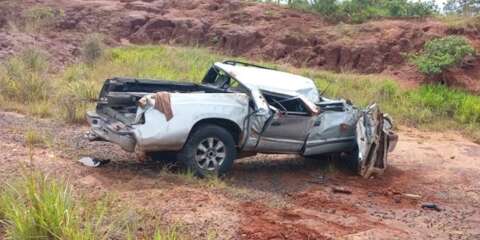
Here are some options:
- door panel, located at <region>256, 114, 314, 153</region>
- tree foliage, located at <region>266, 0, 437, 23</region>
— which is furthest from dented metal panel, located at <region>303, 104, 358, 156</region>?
tree foliage, located at <region>266, 0, 437, 23</region>

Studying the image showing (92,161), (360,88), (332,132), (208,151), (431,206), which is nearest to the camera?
(431,206)

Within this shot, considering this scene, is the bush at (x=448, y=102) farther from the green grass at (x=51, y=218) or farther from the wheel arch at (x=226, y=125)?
the green grass at (x=51, y=218)

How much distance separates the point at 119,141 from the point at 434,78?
480 inches

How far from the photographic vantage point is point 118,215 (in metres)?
5.53

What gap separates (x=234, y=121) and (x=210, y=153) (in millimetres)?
525

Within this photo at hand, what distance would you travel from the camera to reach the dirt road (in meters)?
6.16

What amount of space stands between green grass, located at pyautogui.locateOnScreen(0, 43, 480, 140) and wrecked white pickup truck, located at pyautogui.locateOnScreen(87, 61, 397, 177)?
343 centimetres

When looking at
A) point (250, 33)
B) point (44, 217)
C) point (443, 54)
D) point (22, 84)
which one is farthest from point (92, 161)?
point (250, 33)

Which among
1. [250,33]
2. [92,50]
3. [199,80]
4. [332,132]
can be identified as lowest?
[332,132]

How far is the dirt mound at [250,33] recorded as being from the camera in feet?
63.9

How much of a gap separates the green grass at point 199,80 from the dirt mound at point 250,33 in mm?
1312

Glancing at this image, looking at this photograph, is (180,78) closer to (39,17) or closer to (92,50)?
(92,50)

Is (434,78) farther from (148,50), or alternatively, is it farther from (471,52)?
(148,50)

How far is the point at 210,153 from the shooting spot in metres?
8.05
